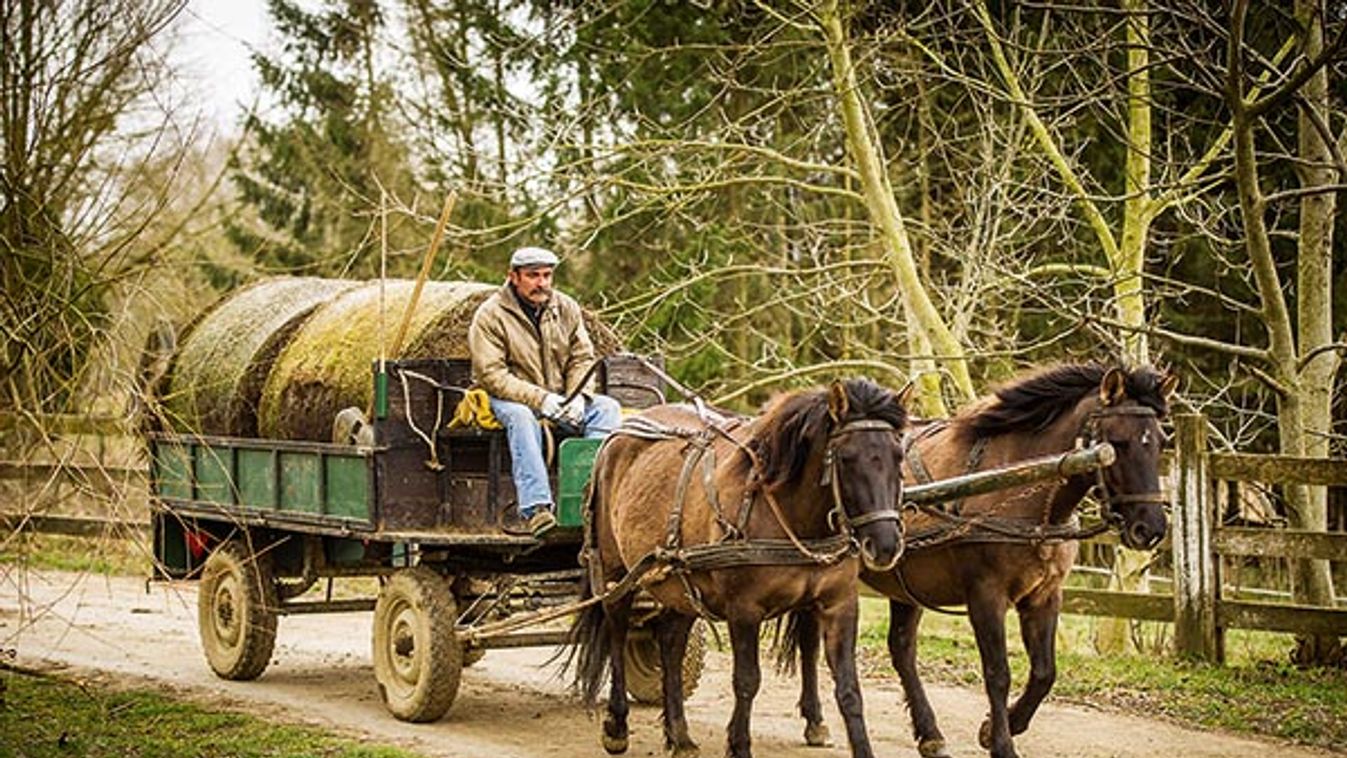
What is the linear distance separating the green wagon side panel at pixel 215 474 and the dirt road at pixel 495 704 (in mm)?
718

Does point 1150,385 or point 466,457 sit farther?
point 466,457

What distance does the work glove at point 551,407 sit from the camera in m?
8.97

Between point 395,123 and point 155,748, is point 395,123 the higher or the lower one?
the higher one

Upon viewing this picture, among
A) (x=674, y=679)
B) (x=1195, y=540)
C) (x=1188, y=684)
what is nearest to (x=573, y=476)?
(x=674, y=679)

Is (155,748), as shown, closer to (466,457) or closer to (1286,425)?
(466,457)

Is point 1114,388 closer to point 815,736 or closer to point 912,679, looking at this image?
point 912,679

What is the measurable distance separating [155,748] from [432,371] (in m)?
2.54

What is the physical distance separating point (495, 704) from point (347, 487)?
1612 millimetres

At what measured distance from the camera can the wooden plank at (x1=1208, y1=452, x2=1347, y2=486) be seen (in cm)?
989

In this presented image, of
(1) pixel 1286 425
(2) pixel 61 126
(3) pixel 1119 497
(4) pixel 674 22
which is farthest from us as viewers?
(4) pixel 674 22

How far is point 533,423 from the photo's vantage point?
8.96 metres

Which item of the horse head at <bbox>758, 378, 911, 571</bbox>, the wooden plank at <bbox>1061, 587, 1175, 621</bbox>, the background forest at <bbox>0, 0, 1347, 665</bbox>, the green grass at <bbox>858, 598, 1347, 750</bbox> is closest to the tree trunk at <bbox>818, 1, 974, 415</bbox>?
the background forest at <bbox>0, 0, 1347, 665</bbox>

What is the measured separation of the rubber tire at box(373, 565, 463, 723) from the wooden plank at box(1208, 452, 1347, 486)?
490 centimetres

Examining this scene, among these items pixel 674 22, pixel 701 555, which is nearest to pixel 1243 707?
pixel 701 555
